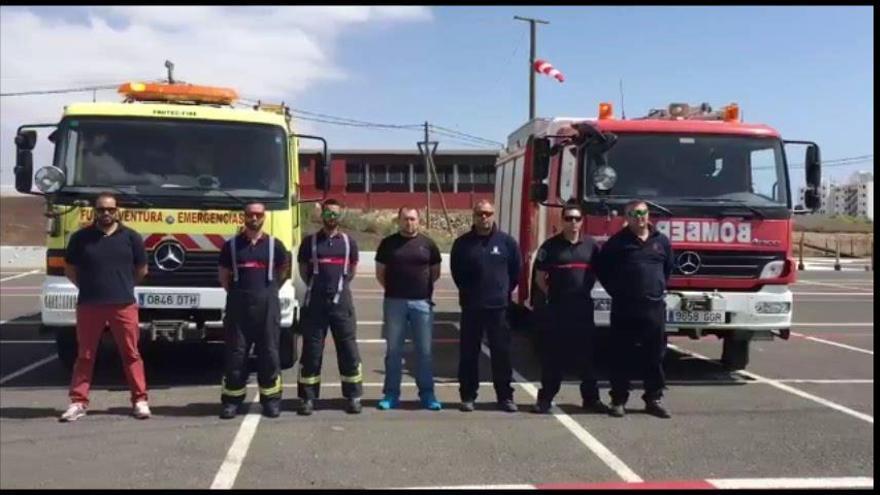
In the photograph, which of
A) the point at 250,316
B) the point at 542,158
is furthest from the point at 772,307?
the point at 250,316

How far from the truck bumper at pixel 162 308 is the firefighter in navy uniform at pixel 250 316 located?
3.08ft

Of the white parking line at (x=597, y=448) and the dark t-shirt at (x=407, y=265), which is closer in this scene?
the white parking line at (x=597, y=448)

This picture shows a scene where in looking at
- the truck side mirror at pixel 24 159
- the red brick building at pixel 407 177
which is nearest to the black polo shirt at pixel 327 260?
the truck side mirror at pixel 24 159

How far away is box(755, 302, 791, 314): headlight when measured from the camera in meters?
9.16

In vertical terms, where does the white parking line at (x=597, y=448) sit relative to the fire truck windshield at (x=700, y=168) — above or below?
below

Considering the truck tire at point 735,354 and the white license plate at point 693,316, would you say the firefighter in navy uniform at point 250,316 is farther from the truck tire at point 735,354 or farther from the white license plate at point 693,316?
the truck tire at point 735,354

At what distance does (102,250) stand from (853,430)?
20.1 ft

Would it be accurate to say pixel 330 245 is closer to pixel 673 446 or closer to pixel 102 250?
pixel 102 250

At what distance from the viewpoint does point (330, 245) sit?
779 centimetres

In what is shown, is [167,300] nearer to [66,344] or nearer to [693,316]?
[66,344]

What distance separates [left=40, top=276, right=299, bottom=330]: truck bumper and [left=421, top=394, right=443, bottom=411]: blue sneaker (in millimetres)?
1617

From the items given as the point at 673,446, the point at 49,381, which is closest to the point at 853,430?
the point at 673,446

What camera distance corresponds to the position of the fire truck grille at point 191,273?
848 centimetres

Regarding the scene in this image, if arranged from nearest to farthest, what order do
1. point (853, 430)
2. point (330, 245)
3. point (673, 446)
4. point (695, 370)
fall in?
point (673, 446) < point (853, 430) < point (330, 245) < point (695, 370)
